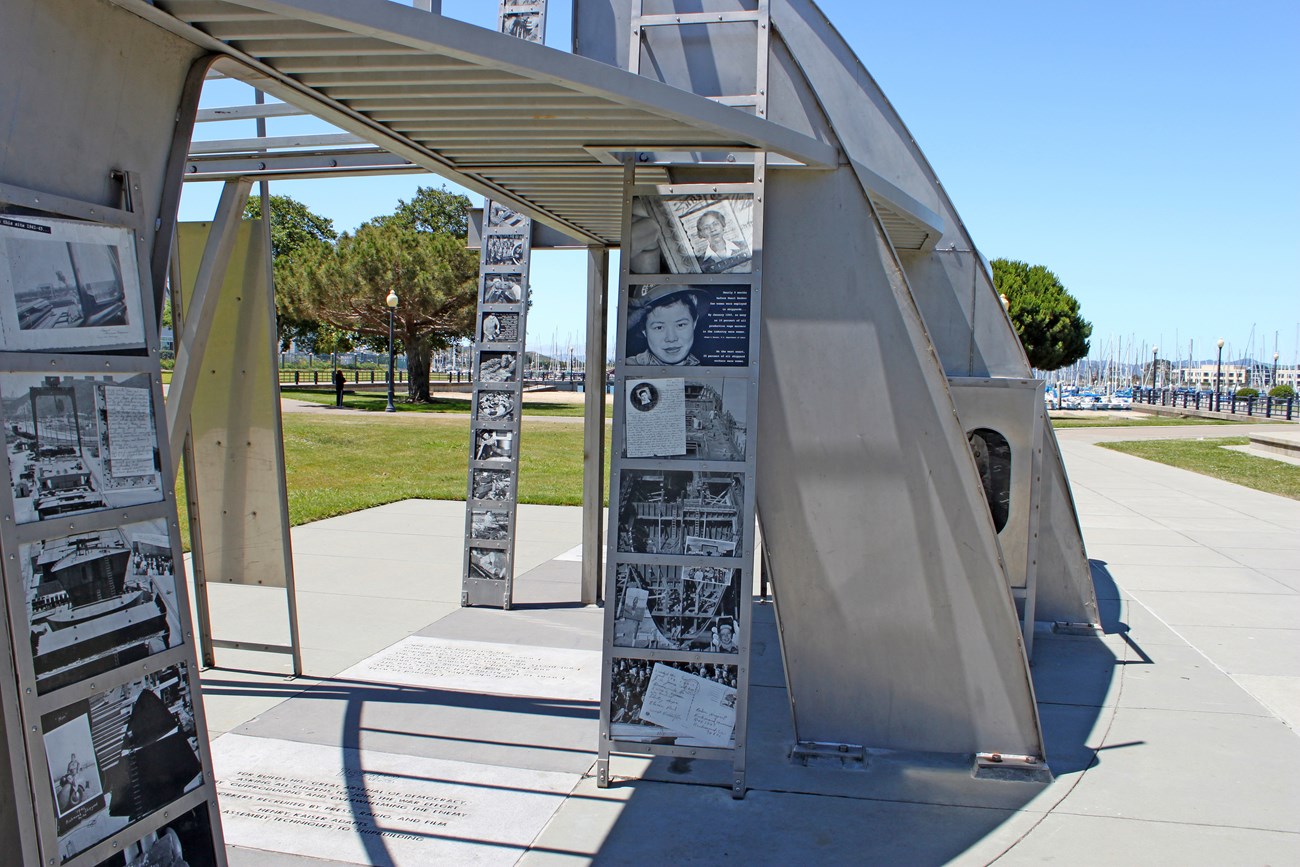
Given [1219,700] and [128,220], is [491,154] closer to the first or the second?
[128,220]

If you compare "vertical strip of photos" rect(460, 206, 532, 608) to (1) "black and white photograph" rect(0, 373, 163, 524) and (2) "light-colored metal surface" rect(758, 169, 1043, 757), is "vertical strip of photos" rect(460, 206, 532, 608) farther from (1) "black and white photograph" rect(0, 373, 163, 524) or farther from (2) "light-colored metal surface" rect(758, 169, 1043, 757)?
(1) "black and white photograph" rect(0, 373, 163, 524)

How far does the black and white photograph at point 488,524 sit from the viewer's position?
753 centimetres

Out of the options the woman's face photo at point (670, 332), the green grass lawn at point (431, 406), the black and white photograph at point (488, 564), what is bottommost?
the green grass lawn at point (431, 406)

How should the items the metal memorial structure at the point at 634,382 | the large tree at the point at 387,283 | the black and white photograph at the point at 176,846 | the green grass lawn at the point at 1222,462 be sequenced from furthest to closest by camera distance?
the large tree at the point at 387,283 → the green grass lawn at the point at 1222,462 → the black and white photograph at the point at 176,846 → the metal memorial structure at the point at 634,382

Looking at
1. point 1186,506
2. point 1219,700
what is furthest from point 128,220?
point 1186,506

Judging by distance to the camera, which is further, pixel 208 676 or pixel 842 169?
pixel 208 676

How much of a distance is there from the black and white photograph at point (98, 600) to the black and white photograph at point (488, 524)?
15.0ft

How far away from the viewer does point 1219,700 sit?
5715 millimetres

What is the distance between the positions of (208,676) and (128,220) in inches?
147

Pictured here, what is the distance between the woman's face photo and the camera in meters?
4.35

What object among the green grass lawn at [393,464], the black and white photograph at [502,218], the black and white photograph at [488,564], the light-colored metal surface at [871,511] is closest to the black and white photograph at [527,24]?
the black and white photograph at [502,218]

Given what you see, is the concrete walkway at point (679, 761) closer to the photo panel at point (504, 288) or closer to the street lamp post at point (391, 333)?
the photo panel at point (504, 288)

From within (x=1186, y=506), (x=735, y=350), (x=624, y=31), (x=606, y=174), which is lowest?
(x=1186, y=506)

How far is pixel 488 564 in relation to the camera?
7.54 m
